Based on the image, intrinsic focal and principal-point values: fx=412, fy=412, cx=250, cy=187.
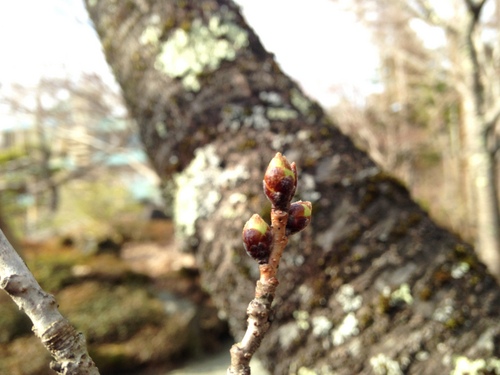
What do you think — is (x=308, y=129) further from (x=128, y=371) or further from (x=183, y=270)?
(x=183, y=270)

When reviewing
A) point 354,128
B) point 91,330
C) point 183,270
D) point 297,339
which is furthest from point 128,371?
point 354,128

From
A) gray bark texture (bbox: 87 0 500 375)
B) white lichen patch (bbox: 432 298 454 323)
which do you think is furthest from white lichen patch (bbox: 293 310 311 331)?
white lichen patch (bbox: 432 298 454 323)

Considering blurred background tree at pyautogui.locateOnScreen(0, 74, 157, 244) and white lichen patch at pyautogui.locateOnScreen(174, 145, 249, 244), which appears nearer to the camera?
white lichen patch at pyautogui.locateOnScreen(174, 145, 249, 244)

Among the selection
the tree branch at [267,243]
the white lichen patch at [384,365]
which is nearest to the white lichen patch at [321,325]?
the white lichen patch at [384,365]

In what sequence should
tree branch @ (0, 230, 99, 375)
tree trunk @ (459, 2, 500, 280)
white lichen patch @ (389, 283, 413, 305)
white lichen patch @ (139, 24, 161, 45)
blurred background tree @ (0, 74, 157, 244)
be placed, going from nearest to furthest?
tree branch @ (0, 230, 99, 375)
white lichen patch @ (389, 283, 413, 305)
white lichen patch @ (139, 24, 161, 45)
tree trunk @ (459, 2, 500, 280)
blurred background tree @ (0, 74, 157, 244)

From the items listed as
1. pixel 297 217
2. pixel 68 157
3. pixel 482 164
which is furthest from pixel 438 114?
pixel 297 217

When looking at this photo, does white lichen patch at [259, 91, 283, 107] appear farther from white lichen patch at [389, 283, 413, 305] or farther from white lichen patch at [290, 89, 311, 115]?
white lichen patch at [389, 283, 413, 305]

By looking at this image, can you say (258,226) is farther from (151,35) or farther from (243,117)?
(151,35)
